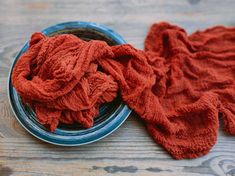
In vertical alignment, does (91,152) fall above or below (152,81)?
below

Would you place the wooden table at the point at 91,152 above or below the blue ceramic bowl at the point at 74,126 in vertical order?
below

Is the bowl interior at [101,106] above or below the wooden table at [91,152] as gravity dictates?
above

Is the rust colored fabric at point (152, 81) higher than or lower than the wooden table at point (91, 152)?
higher

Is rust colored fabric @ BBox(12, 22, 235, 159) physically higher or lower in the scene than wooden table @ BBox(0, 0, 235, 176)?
higher

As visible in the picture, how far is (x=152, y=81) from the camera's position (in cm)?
71

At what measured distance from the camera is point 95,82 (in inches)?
26.5

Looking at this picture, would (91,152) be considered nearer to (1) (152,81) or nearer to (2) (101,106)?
(2) (101,106)

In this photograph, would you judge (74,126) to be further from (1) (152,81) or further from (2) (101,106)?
(1) (152,81)

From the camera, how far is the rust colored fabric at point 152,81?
647mm

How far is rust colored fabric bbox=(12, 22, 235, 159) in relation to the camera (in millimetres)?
647

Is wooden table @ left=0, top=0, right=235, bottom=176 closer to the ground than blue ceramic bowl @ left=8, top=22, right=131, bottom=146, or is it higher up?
A: closer to the ground

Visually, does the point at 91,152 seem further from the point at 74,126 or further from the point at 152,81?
the point at 152,81

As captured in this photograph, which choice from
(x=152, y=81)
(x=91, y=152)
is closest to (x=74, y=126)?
(x=91, y=152)

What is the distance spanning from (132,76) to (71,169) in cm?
25
